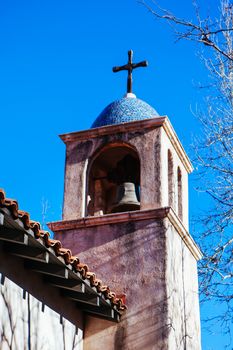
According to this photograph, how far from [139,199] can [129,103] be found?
160cm

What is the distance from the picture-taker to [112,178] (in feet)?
32.0

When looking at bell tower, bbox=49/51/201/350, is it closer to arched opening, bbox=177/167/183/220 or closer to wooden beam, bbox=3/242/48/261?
arched opening, bbox=177/167/183/220

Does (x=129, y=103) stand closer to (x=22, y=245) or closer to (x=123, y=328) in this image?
(x=123, y=328)

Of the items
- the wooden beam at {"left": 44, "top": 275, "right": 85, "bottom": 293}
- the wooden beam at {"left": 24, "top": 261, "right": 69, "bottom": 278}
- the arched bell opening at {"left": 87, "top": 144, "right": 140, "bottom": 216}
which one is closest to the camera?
the wooden beam at {"left": 24, "top": 261, "right": 69, "bottom": 278}

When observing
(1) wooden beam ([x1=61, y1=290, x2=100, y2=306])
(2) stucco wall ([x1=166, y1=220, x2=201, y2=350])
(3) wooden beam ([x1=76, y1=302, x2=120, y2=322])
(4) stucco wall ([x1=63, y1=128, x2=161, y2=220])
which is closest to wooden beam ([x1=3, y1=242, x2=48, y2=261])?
(1) wooden beam ([x1=61, y1=290, x2=100, y2=306])

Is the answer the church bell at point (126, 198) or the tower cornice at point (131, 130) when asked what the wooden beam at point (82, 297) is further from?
the tower cornice at point (131, 130)

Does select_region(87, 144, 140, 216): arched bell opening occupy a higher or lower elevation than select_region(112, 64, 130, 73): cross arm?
lower

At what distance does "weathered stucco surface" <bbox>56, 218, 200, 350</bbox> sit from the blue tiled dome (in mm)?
1795

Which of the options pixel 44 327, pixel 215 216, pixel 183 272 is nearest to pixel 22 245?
pixel 44 327

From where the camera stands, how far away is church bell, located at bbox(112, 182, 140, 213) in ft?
30.1

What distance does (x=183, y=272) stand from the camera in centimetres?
884

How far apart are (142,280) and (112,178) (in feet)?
6.78

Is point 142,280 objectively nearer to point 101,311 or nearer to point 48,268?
point 101,311

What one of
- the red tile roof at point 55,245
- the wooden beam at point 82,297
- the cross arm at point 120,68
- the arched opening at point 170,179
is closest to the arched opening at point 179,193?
the arched opening at point 170,179
